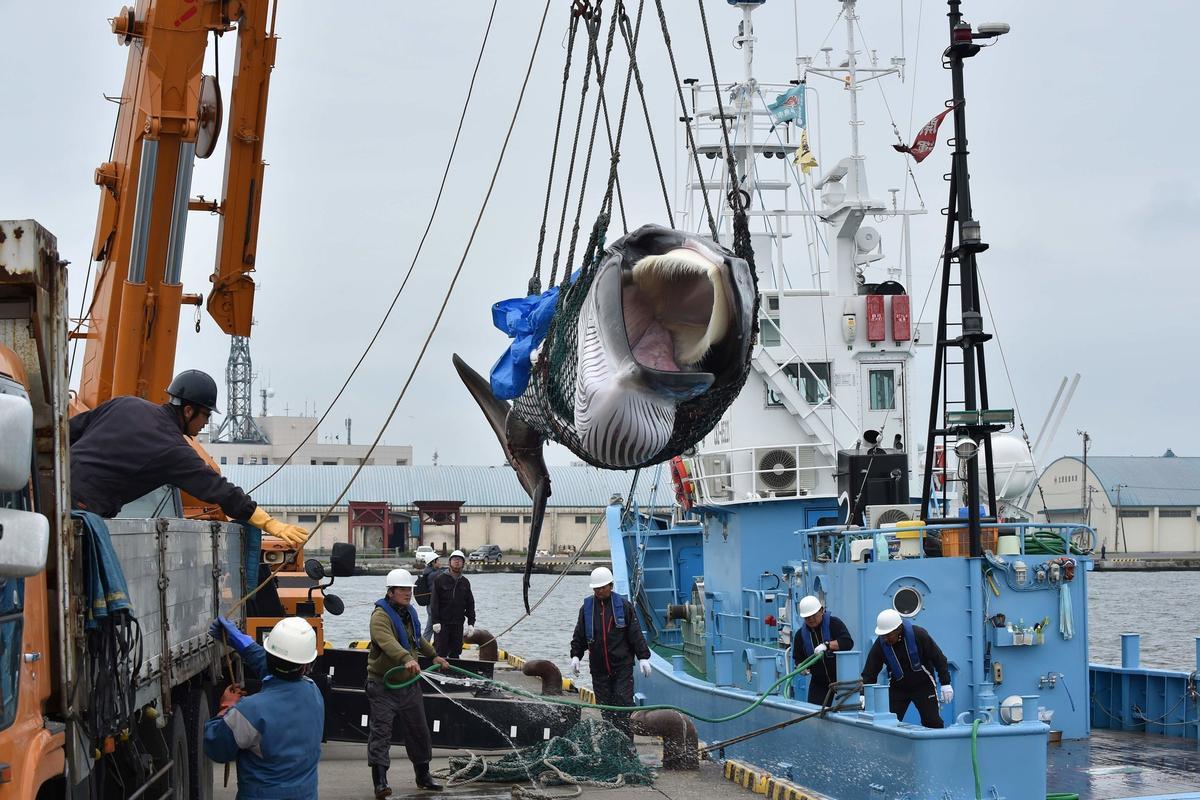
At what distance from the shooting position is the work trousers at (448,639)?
53.1 feet

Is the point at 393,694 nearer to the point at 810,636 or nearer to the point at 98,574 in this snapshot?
the point at 810,636

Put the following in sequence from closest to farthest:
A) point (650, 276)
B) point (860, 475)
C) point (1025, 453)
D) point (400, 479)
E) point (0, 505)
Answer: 1. point (0, 505)
2. point (650, 276)
3. point (860, 475)
4. point (1025, 453)
5. point (400, 479)

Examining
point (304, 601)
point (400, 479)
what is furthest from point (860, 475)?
point (400, 479)

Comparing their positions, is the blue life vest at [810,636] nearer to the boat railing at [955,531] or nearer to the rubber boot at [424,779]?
the boat railing at [955,531]

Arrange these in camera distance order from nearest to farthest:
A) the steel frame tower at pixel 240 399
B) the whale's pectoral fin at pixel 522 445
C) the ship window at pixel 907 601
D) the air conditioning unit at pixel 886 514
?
the whale's pectoral fin at pixel 522 445
the ship window at pixel 907 601
the air conditioning unit at pixel 886 514
the steel frame tower at pixel 240 399

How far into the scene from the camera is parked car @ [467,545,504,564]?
67.8 meters

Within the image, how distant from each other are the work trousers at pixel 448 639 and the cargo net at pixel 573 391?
10.4 meters

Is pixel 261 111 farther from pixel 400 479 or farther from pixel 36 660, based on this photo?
pixel 400 479

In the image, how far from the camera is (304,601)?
12297 millimetres

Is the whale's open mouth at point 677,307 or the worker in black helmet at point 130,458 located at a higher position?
the whale's open mouth at point 677,307

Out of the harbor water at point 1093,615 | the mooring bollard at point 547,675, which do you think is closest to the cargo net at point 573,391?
the mooring bollard at point 547,675

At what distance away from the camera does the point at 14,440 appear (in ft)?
11.8

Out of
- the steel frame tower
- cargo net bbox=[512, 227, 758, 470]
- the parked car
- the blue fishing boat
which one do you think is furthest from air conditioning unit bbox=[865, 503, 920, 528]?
the steel frame tower

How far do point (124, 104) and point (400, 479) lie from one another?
65291mm
